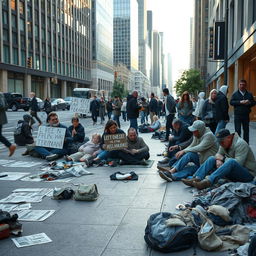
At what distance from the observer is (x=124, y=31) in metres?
185

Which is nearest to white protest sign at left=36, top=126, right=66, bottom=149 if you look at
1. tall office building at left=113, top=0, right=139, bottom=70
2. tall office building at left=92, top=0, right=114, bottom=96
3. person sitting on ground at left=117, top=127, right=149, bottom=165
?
person sitting on ground at left=117, top=127, right=149, bottom=165

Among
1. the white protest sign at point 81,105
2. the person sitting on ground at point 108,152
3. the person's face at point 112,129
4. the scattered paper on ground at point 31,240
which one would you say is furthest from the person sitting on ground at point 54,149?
the scattered paper on ground at point 31,240

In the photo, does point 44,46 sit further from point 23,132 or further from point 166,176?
point 166,176

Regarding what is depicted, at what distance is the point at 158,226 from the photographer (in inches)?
163

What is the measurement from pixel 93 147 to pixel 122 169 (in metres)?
1.55

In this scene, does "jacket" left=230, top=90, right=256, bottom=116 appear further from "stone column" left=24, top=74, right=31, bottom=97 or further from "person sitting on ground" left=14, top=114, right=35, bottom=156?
"stone column" left=24, top=74, right=31, bottom=97

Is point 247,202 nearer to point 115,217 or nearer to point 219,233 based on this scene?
point 219,233

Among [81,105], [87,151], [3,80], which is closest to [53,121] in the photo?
[87,151]

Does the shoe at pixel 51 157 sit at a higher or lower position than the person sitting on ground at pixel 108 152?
lower

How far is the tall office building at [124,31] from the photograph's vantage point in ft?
598

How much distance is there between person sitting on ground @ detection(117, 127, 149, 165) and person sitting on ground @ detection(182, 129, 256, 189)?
3.00 metres

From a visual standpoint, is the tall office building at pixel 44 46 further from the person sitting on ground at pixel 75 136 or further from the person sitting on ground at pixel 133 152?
the person sitting on ground at pixel 133 152

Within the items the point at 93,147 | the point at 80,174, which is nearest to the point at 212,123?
the point at 93,147

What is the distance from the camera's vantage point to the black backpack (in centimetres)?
391
